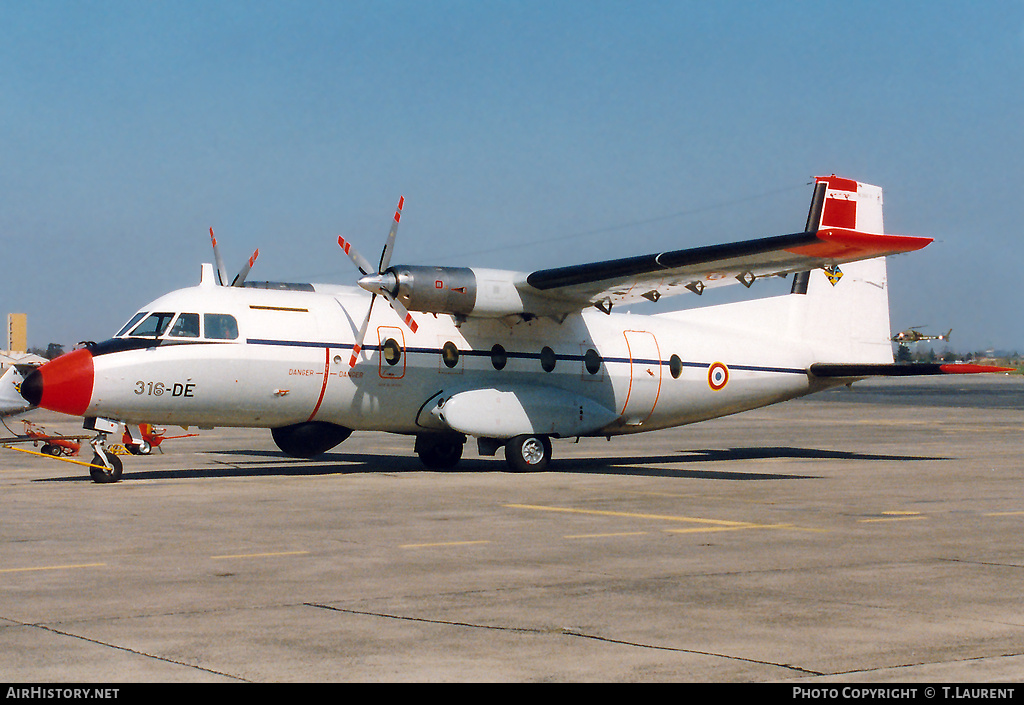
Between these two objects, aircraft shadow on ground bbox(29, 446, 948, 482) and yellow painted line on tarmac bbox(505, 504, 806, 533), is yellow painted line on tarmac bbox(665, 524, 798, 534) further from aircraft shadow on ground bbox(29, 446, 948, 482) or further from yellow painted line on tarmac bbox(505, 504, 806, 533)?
aircraft shadow on ground bbox(29, 446, 948, 482)

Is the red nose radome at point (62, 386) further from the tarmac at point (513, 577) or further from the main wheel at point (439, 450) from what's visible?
the main wheel at point (439, 450)

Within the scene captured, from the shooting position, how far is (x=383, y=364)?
20344mm

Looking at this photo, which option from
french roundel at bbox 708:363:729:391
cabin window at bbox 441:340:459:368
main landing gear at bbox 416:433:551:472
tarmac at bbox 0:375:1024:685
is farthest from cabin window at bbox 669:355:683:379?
cabin window at bbox 441:340:459:368

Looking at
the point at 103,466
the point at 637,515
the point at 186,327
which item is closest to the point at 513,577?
the point at 637,515

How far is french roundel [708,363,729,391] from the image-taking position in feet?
79.6

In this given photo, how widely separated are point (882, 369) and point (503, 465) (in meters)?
9.13

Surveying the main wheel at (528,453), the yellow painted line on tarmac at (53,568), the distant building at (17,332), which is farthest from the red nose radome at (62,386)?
the distant building at (17,332)

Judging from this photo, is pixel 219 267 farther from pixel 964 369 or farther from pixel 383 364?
pixel 964 369

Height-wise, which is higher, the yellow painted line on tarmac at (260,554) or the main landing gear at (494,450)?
the main landing gear at (494,450)

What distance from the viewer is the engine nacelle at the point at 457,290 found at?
19766mm

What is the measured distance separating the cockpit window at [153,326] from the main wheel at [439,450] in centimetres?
592

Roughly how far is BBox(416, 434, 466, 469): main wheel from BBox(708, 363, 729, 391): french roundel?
5962mm
